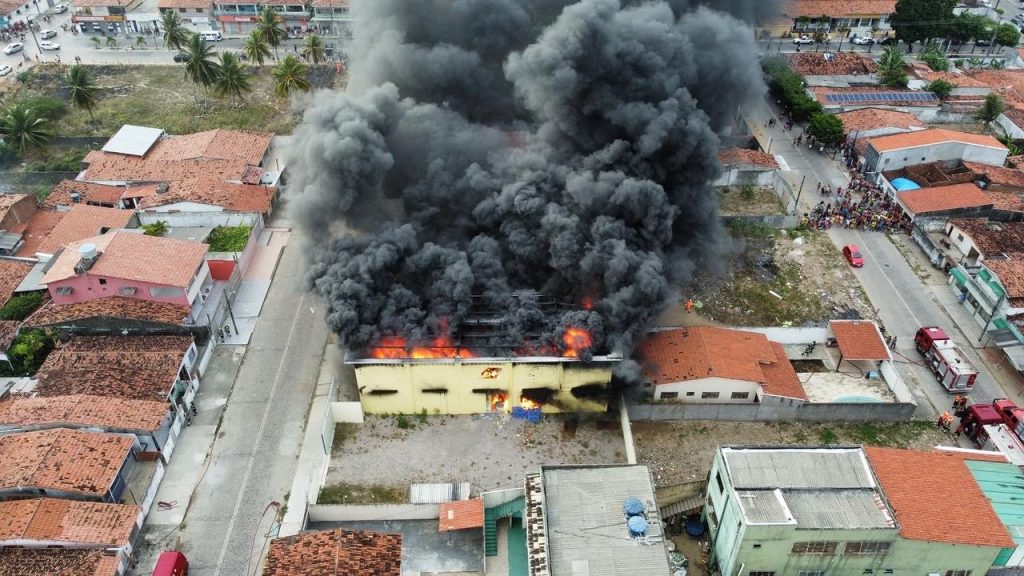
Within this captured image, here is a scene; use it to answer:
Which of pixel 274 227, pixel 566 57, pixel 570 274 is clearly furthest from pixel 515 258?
pixel 274 227

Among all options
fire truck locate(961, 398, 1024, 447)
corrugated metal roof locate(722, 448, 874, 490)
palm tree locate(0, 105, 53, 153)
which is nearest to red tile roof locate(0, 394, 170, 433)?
corrugated metal roof locate(722, 448, 874, 490)

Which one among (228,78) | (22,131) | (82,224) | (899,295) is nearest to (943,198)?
(899,295)

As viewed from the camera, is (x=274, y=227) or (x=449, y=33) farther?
(x=274, y=227)

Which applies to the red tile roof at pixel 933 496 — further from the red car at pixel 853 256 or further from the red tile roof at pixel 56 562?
the red tile roof at pixel 56 562

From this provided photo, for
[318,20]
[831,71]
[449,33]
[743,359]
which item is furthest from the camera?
[318,20]

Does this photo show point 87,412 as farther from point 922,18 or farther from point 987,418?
point 922,18

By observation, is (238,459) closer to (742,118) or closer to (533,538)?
(533,538)

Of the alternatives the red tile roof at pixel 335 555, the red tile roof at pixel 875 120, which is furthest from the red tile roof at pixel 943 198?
the red tile roof at pixel 335 555
